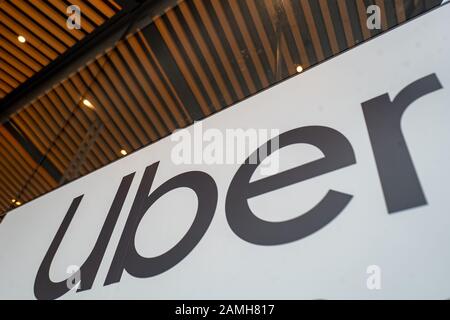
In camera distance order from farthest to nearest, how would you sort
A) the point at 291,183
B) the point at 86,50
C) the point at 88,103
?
the point at 86,50 → the point at 88,103 → the point at 291,183

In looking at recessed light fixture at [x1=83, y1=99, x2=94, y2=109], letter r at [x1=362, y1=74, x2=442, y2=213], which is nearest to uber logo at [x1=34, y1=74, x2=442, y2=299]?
letter r at [x1=362, y1=74, x2=442, y2=213]

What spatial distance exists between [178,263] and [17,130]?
9.66 feet

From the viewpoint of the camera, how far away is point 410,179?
2.64 feet

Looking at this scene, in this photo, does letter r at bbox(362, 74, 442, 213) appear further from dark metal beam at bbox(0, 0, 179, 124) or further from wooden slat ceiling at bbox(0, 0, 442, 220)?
dark metal beam at bbox(0, 0, 179, 124)

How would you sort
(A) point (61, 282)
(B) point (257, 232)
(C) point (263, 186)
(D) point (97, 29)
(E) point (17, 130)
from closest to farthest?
(B) point (257, 232) → (C) point (263, 186) → (A) point (61, 282) → (D) point (97, 29) → (E) point (17, 130)

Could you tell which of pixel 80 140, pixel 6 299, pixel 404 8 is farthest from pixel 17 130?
pixel 404 8

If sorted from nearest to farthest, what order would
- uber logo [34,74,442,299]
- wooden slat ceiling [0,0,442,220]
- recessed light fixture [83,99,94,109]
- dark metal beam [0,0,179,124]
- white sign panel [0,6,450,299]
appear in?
1. white sign panel [0,6,450,299]
2. uber logo [34,74,442,299]
3. wooden slat ceiling [0,0,442,220]
4. recessed light fixture [83,99,94,109]
5. dark metal beam [0,0,179,124]

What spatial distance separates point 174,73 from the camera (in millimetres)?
2361

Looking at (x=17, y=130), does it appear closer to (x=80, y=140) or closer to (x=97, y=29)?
(x=97, y=29)

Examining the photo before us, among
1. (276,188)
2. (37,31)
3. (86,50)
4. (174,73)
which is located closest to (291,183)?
(276,188)

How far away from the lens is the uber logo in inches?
33.4

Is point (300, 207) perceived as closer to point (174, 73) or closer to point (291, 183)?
point (291, 183)

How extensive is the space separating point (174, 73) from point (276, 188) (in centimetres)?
161

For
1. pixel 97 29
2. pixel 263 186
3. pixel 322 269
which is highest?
pixel 97 29
